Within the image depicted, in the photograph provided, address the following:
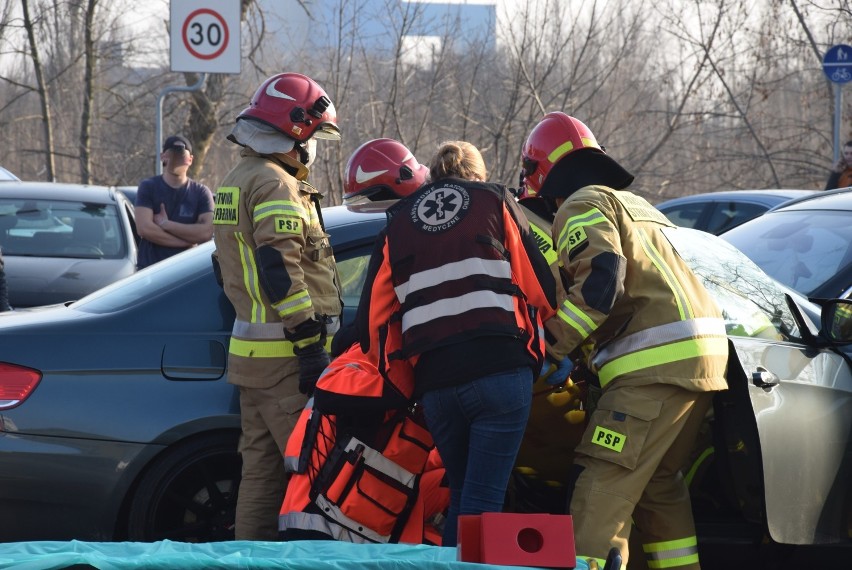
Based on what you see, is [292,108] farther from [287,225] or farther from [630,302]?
[630,302]

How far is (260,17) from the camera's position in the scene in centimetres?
1684

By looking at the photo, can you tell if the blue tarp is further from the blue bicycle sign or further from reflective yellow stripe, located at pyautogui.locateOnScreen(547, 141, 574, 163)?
the blue bicycle sign

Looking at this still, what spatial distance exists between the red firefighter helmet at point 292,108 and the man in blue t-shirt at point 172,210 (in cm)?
375

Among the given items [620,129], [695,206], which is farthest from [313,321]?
[620,129]

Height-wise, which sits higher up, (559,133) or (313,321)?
(559,133)

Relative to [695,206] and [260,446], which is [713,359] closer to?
[260,446]

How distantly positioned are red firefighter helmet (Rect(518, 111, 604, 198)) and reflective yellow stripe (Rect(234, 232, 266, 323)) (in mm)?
1083

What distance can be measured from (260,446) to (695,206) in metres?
7.47

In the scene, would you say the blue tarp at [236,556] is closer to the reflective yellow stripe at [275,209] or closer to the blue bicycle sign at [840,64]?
the reflective yellow stripe at [275,209]

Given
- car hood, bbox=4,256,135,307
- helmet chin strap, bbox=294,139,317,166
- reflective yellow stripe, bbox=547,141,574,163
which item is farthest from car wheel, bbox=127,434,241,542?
car hood, bbox=4,256,135,307

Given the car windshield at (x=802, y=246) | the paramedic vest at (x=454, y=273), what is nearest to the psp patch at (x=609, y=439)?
the paramedic vest at (x=454, y=273)

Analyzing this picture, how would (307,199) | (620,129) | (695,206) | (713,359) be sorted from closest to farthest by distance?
(713,359), (307,199), (695,206), (620,129)

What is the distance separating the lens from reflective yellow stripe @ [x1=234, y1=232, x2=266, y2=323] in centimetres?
409

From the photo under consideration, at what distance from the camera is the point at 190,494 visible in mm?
4223
